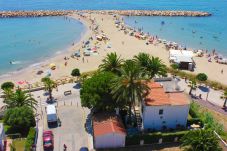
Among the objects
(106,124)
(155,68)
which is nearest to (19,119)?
(106,124)

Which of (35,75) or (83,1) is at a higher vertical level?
(83,1)

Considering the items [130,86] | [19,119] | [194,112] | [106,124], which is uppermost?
[130,86]

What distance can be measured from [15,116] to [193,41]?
2891 inches

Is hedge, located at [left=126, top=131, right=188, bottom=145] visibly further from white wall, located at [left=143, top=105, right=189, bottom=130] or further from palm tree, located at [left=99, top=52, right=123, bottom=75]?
palm tree, located at [left=99, top=52, right=123, bottom=75]

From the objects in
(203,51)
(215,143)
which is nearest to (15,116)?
(215,143)

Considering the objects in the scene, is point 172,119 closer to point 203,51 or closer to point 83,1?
point 203,51

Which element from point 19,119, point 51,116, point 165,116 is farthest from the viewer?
point 51,116

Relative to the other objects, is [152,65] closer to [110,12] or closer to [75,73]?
[75,73]

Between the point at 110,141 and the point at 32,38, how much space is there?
69.5m

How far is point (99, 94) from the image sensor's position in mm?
47688

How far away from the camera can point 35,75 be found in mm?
74812

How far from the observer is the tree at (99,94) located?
155 feet

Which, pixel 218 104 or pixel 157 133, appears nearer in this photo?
pixel 157 133

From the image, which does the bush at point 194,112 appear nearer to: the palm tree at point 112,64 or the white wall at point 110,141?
the white wall at point 110,141
